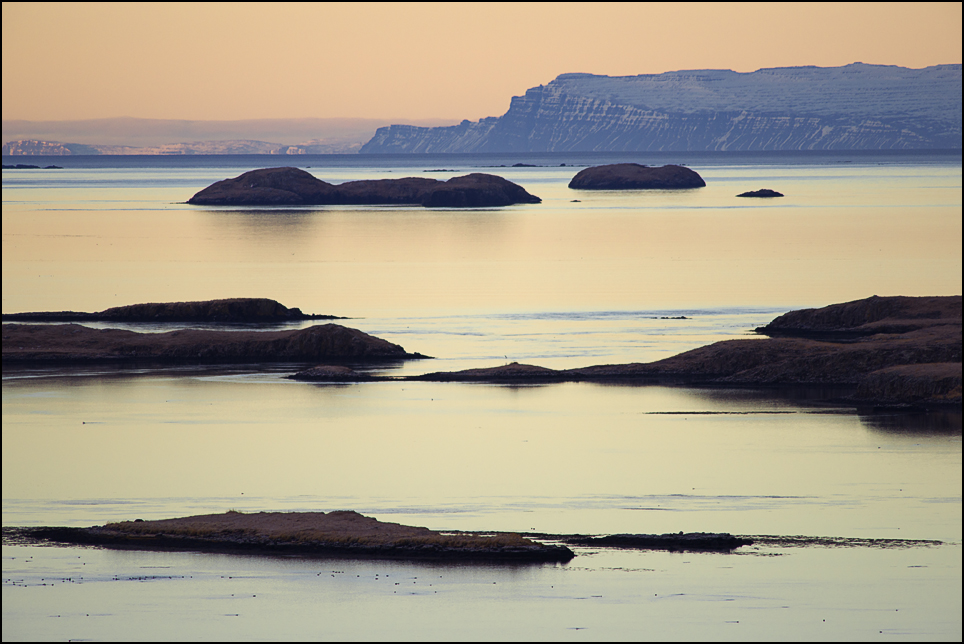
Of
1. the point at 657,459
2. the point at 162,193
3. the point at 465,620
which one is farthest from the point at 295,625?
the point at 162,193

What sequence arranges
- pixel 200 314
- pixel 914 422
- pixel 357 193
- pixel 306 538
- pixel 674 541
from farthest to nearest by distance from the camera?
pixel 357 193 → pixel 200 314 → pixel 914 422 → pixel 674 541 → pixel 306 538

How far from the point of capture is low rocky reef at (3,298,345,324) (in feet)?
175

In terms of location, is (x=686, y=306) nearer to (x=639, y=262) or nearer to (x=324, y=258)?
(x=639, y=262)

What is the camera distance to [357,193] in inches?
6358

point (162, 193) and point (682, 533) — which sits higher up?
point (162, 193)

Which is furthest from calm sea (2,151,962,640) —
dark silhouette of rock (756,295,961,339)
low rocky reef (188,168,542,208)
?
low rocky reef (188,168,542,208)

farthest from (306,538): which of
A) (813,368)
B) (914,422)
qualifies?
(813,368)

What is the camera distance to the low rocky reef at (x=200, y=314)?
53406 mm

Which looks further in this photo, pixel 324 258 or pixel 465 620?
pixel 324 258

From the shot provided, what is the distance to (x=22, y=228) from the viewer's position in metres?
110

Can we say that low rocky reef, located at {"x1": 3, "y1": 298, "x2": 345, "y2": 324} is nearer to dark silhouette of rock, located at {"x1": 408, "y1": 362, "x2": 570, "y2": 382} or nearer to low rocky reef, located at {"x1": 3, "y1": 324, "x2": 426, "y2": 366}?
low rocky reef, located at {"x1": 3, "y1": 324, "x2": 426, "y2": 366}

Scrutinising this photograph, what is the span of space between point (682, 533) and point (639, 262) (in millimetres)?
58410

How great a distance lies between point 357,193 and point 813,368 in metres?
125

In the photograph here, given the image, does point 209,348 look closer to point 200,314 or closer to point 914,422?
point 200,314
